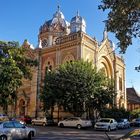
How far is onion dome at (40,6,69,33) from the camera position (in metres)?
58.4

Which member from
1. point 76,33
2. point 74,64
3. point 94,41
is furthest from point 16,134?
point 94,41

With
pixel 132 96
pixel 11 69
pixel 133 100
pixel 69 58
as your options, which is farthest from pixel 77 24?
pixel 132 96

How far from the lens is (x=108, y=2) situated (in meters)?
16.4

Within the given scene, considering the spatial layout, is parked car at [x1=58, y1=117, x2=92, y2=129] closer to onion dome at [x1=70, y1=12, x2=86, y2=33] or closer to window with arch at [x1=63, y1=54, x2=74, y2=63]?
window with arch at [x1=63, y1=54, x2=74, y2=63]

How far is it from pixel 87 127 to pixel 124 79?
25.1 meters

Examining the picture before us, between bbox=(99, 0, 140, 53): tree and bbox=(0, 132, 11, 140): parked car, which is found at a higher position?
bbox=(99, 0, 140, 53): tree

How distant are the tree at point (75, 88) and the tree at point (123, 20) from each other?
21.3m

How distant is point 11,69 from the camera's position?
27750 millimetres

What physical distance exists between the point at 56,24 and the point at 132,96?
26802mm

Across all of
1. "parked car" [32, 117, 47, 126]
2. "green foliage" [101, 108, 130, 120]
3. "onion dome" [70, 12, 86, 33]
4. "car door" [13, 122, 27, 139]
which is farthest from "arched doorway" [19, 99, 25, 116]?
"car door" [13, 122, 27, 139]

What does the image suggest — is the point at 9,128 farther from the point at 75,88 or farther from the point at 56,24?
the point at 56,24

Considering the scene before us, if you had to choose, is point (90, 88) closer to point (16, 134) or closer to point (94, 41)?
point (94, 41)

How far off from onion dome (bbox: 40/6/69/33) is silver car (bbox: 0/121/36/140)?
38.6 meters

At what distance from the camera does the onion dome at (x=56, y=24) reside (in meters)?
58.4
